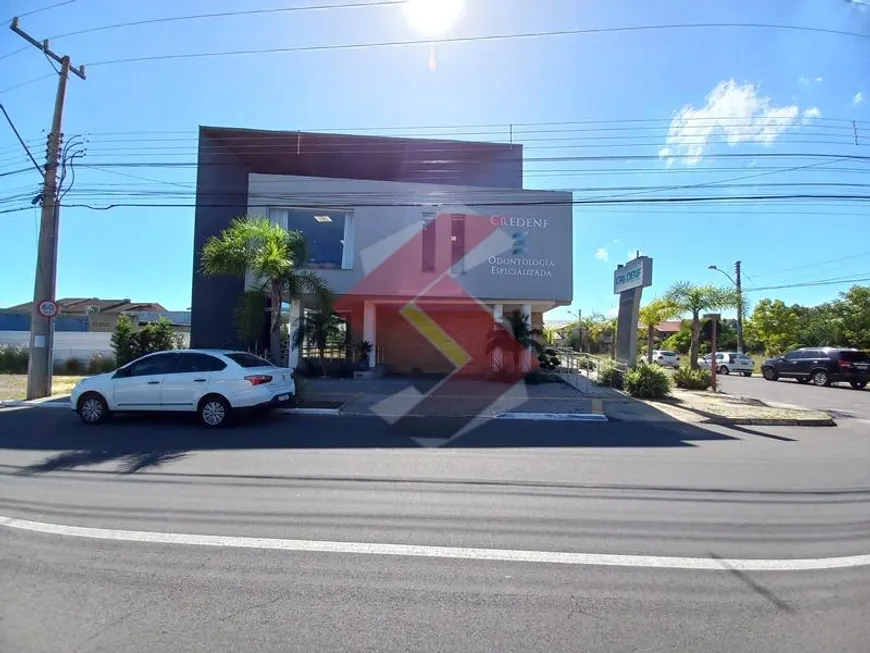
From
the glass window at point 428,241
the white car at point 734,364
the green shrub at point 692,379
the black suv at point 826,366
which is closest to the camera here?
the green shrub at point 692,379

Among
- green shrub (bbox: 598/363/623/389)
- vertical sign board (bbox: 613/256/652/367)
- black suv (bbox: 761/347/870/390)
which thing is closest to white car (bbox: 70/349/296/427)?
green shrub (bbox: 598/363/623/389)

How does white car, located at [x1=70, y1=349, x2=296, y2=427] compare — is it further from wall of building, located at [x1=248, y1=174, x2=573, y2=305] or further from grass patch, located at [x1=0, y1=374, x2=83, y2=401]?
wall of building, located at [x1=248, y1=174, x2=573, y2=305]

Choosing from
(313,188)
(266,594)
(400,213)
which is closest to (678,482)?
(266,594)

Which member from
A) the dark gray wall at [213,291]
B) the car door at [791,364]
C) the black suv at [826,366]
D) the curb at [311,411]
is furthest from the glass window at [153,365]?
the car door at [791,364]

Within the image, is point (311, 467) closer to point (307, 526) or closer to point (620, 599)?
point (307, 526)

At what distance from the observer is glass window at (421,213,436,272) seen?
1792 cm

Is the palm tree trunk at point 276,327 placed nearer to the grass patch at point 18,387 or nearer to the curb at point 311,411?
the curb at point 311,411

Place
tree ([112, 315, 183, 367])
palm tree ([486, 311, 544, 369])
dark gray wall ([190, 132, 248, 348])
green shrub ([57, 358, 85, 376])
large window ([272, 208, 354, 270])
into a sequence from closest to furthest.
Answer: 1. large window ([272, 208, 354, 270])
2. palm tree ([486, 311, 544, 369])
3. tree ([112, 315, 183, 367])
4. dark gray wall ([190, 132, 248, 348])
5. green shrub ([57, 358, 85, 376])

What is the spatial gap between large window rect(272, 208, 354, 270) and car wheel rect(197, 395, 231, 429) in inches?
352

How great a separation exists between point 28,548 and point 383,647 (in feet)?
10.5

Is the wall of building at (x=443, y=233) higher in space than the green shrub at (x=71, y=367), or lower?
higher

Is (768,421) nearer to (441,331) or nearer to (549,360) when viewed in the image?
(549,360)

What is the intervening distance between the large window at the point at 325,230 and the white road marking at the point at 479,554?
1400 cm

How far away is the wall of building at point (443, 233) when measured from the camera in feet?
57.6
